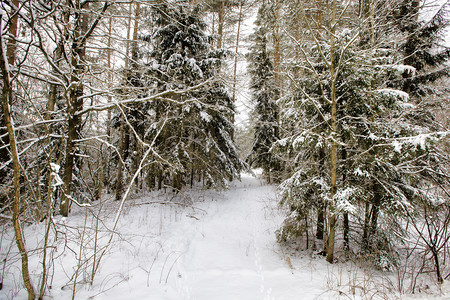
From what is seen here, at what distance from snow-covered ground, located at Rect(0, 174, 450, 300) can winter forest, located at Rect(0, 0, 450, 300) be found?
4 cm

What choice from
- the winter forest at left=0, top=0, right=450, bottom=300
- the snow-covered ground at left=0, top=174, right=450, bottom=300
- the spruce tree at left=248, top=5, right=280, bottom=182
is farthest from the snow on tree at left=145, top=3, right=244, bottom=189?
the spruce tree at left=248, top=5, right=280, bottom=182

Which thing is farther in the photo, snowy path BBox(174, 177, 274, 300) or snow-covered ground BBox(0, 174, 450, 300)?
snowy path BBox(174, 177, 274, 300)

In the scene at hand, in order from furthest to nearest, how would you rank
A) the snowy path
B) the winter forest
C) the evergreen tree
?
the evergreen tree
the snowy path
the winter forest

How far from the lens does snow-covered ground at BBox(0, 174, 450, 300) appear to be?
3129 millimetres

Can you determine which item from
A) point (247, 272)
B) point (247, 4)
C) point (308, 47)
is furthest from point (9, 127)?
point (247, 4)

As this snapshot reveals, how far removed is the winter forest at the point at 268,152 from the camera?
3117mm

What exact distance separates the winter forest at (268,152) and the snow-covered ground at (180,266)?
0.04 m

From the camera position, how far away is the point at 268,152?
17.8 ft

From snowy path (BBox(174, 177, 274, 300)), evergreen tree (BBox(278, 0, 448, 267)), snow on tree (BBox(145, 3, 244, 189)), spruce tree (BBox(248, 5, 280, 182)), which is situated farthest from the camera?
spruce tree (BBox(248, 5, 280, 182))

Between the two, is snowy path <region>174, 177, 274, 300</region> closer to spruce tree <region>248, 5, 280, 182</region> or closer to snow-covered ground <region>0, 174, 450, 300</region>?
snow-covered ground <region>0, 174, 450, 300</region>

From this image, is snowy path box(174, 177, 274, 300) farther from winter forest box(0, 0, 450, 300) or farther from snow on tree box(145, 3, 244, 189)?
snow on tree box(145, 3, 244, 189)

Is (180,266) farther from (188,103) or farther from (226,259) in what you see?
(188,103)

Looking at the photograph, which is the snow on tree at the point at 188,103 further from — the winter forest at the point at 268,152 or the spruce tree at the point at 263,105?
the spruce tree at the point at 263,105

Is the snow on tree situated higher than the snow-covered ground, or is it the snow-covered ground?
the snow on tree
